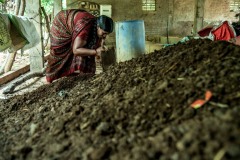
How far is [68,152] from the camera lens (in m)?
1.90

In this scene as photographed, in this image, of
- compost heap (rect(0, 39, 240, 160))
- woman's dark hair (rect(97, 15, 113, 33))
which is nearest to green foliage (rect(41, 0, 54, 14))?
woman's dark hair (rect(97, 15, 113, 33))

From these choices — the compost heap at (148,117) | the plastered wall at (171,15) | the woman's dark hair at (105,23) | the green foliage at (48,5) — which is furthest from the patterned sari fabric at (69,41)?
the green foliage at (48,5)

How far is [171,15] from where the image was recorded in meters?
15.1

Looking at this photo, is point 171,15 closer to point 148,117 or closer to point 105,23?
point 105,23

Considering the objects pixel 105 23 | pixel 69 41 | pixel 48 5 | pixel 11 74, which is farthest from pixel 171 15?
pixel 105 23

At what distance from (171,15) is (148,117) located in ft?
45.1

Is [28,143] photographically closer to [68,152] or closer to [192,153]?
[68,152]

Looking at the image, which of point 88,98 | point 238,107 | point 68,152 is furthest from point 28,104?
point 238,107

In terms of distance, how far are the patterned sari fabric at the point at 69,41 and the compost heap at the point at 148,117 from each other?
41.6 inches

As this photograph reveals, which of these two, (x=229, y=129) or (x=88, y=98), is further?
(x=88, y=98)

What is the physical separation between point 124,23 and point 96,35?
43 centimetres

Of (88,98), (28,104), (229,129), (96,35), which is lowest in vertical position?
(28,104)

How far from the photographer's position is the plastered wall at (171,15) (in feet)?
46.8

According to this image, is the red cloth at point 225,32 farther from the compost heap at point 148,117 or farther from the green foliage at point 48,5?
the green foliage at point 48,5
